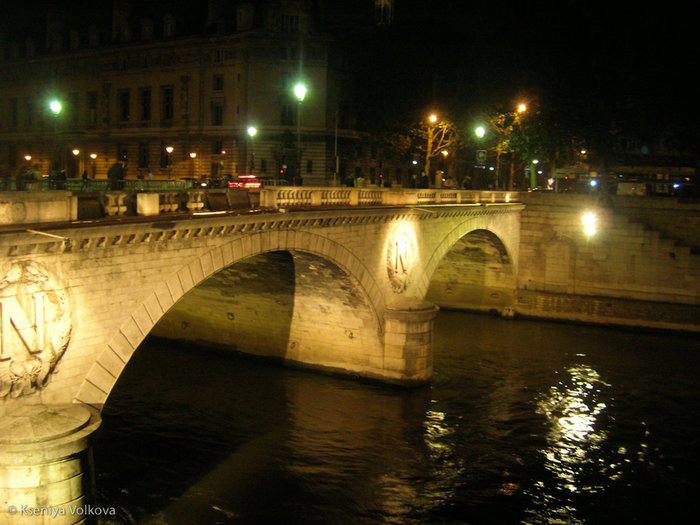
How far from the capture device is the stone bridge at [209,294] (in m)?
10.9

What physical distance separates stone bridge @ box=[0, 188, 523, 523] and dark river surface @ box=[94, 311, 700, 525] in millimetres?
1013

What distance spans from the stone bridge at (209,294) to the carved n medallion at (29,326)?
21 mm

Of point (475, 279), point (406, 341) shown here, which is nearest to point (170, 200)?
point (406, 341)

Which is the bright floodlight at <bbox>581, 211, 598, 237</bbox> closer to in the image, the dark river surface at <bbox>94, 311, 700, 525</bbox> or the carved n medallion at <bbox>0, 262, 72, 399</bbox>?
the dark river surface at <bbox>94, 311, 700, 525</bbox>

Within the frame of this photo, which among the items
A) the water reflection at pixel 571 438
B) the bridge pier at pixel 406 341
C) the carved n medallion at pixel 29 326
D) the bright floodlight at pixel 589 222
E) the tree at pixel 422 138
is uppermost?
the tree at pixel 422 138

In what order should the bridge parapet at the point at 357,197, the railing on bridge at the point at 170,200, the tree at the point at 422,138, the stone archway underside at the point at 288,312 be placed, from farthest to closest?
the tree at the point at 422,138, the stone archway underside at the point at 288,312, the bridge parapet at the point at 357,197, the railing on bridge at the point at 170,200

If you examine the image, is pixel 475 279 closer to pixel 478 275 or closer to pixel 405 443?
pixel 478 275

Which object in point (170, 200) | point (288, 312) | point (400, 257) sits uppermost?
point (170, 200)

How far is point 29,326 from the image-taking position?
11.2 metres

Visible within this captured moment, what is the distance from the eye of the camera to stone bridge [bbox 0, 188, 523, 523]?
10.9 meters

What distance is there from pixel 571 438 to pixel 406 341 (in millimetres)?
5822

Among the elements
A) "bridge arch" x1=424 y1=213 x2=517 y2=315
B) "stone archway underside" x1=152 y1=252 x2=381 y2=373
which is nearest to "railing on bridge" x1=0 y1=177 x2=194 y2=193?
"stone archway underside" x1=152 y1=252 x2=381 y2=373

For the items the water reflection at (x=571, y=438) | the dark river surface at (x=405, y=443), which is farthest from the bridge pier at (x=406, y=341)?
the water reflection at (x=571, y=438)

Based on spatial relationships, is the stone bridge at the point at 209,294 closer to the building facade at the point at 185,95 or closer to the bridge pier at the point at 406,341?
the bridge pier at the point at 406,341
